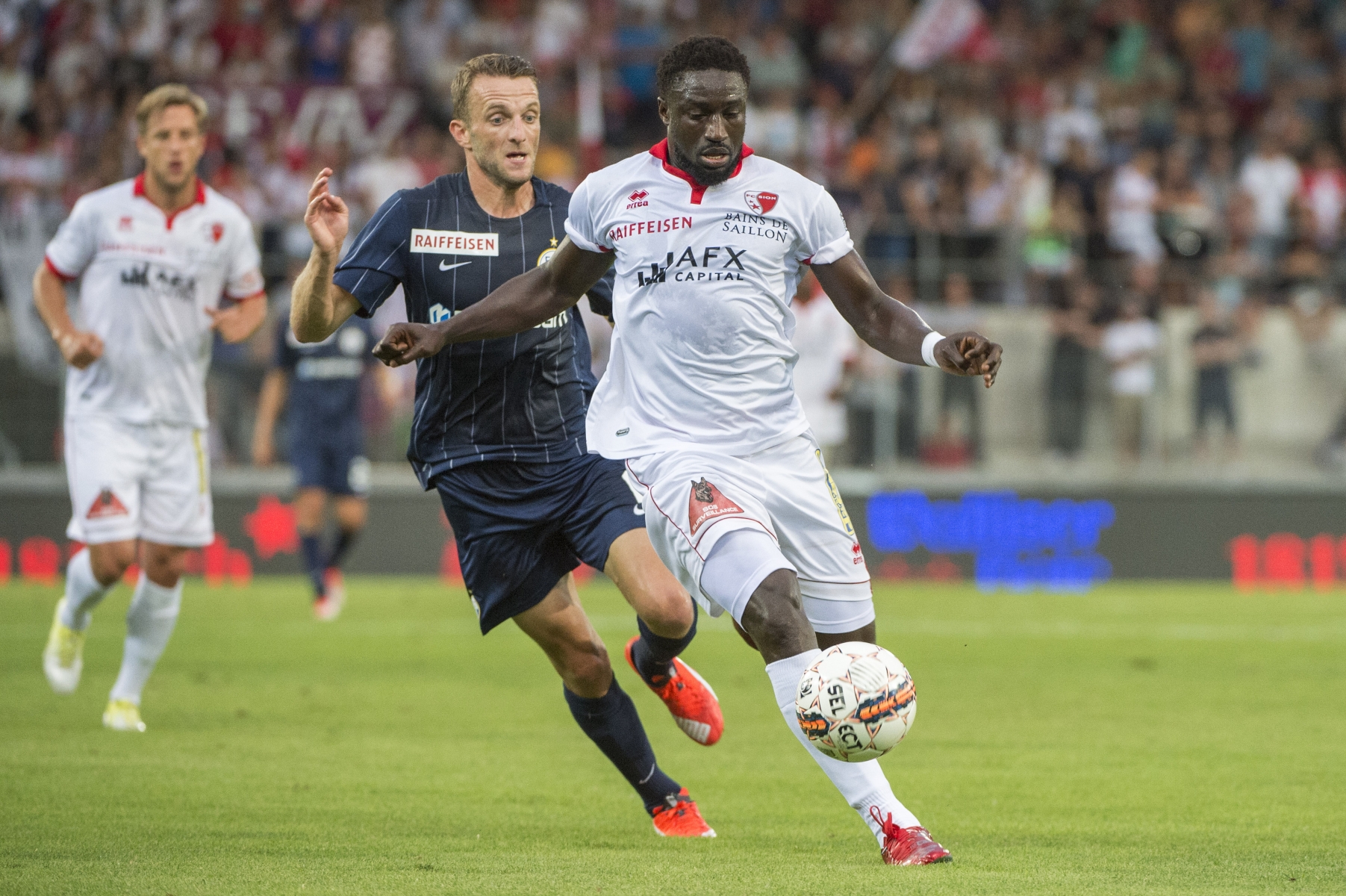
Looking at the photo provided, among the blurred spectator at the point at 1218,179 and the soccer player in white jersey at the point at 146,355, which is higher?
the blurred spectator at the point at 1218,179

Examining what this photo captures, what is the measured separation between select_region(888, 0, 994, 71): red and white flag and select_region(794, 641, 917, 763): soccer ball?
15.9m

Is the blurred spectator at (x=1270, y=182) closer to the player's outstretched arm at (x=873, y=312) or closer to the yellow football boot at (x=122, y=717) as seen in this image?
the yellow football boot at (x=122, y=717)

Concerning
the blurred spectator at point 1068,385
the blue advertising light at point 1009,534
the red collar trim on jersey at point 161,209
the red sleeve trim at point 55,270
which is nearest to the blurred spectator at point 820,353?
the blue advertising light at point 1009,534

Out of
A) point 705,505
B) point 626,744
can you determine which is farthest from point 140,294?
point 705,505

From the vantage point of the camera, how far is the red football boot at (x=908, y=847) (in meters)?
5.31

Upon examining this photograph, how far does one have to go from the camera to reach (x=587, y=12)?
69.1 ft

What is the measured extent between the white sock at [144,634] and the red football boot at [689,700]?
9.98ft

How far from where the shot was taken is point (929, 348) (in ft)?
18.1

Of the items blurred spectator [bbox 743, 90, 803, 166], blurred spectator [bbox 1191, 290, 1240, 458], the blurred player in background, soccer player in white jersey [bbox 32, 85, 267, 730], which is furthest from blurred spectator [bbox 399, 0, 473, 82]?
soccer player in white jersey [bbox 32, 85, 267, 730]

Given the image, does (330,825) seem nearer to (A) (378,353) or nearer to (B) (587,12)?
(A) (378,353)

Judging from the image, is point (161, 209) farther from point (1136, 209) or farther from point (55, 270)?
point (1136, 209)

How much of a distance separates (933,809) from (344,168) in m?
13.0

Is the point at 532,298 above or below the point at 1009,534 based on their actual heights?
above

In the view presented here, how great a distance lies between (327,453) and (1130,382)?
24.0ft
